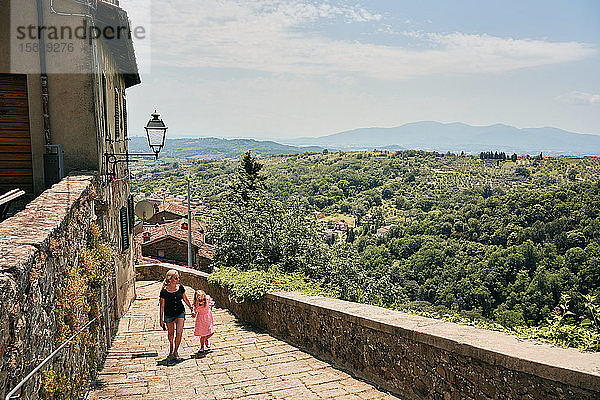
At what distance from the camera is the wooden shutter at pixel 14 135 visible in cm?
682

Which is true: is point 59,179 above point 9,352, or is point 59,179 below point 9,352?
above

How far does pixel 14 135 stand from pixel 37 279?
14.5ft

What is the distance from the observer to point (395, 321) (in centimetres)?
518

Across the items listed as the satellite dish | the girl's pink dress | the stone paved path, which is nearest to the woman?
the girl's pink dress

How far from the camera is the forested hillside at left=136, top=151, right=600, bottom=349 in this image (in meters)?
13.6

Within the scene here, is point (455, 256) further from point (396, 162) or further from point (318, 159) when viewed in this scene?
point (318, 159)

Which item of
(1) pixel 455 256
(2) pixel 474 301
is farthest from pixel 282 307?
(1) pixel 455 256

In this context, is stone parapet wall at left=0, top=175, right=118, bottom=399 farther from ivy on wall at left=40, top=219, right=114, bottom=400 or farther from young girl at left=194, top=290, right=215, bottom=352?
young girl at left=194, top=290, right=215, bottom=352

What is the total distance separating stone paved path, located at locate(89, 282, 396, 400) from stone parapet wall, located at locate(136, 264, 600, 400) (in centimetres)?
24

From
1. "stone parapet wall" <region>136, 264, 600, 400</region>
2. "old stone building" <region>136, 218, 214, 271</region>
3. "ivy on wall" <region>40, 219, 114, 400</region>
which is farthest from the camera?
"old stone building" <region>136, 218, 214, 271</region>

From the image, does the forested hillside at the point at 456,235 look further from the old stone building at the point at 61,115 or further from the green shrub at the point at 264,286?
the old stone building at the point at 61,115

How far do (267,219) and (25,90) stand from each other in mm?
8447

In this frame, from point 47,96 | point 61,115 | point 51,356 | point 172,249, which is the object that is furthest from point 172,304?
point 172,249

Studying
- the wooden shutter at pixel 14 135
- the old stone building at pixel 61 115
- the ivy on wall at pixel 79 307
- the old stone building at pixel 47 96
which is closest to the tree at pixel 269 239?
the old stone building at pixel 61 115
